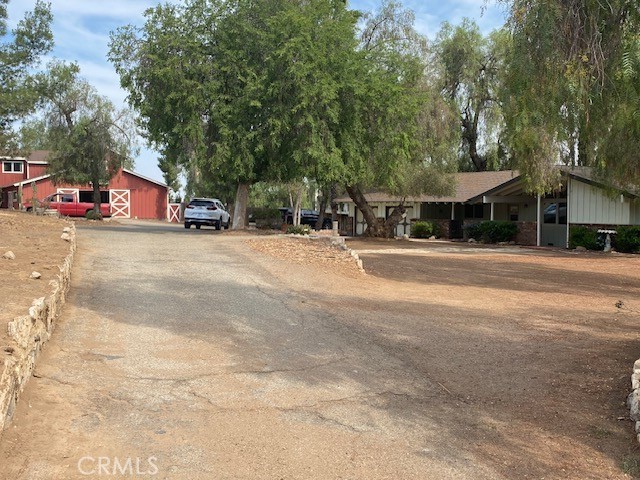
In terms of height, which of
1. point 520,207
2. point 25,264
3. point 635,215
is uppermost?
point 520,207

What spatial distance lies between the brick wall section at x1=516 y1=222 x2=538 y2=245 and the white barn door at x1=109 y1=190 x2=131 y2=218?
31608 mm

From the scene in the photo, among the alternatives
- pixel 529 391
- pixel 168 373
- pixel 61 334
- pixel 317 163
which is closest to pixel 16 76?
pixel 317 163

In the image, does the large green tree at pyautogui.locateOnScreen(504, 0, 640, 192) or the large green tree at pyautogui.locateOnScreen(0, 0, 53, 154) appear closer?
the large green tree at pyautogui.locateOnScreen(504, 0, 640, 192)

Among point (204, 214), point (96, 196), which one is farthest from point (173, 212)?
point (204, 214)

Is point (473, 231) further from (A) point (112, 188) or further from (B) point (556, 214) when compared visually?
(A) point (112, 188)

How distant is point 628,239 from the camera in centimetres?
2684

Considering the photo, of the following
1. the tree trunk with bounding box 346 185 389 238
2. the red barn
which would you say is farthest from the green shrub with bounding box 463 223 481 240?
the red barn

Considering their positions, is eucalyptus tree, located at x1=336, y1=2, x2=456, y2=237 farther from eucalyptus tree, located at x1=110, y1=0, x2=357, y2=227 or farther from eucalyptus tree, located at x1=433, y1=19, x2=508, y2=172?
eucalyptus tree, located at x1=433, y1=19, x2=508, y2=172

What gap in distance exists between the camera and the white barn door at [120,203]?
51406 mm

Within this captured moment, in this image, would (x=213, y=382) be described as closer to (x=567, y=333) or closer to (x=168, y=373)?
(x=168, y=373)

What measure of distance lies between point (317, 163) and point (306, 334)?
15279 millimetres

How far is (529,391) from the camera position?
6.54 metres

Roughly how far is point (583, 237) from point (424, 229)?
11932mm

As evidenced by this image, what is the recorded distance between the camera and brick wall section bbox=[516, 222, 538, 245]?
106ft
